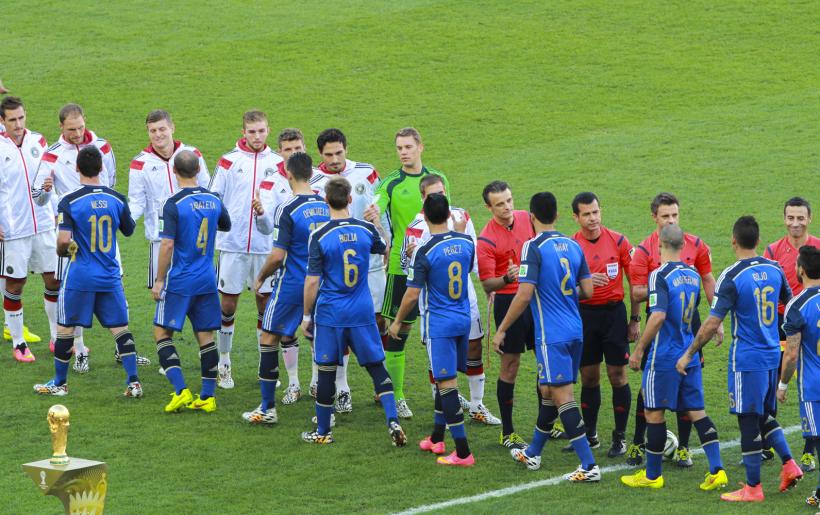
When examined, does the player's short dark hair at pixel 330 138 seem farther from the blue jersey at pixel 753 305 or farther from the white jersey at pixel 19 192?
the blue jersey at pixel 753 305

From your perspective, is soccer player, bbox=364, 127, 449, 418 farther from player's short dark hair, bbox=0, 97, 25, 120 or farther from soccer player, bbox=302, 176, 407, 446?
player's short dark hair, bbox=0, 97, 25, 120

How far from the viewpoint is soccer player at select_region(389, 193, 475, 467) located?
8.20 metres

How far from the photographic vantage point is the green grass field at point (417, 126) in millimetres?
8133

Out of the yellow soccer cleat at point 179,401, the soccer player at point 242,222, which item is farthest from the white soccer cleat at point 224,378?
the yellow soccer cleat at point 179,401

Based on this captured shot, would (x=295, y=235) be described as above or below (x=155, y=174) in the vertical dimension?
below

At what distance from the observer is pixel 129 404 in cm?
973

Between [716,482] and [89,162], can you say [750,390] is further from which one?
[89,162]

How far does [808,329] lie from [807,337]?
57 mm

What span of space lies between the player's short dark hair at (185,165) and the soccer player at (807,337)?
15.1ft

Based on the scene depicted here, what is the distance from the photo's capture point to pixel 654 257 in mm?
8523

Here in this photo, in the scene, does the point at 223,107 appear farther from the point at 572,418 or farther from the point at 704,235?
the point at 572,418

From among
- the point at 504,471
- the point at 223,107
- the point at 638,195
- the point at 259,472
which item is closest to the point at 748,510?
the point at 504,471

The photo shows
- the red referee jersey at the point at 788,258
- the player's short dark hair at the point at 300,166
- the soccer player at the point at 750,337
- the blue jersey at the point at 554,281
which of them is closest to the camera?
the soccer player at the point at 750,337

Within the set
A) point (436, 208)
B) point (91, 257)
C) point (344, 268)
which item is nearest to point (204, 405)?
point (91, 257)
